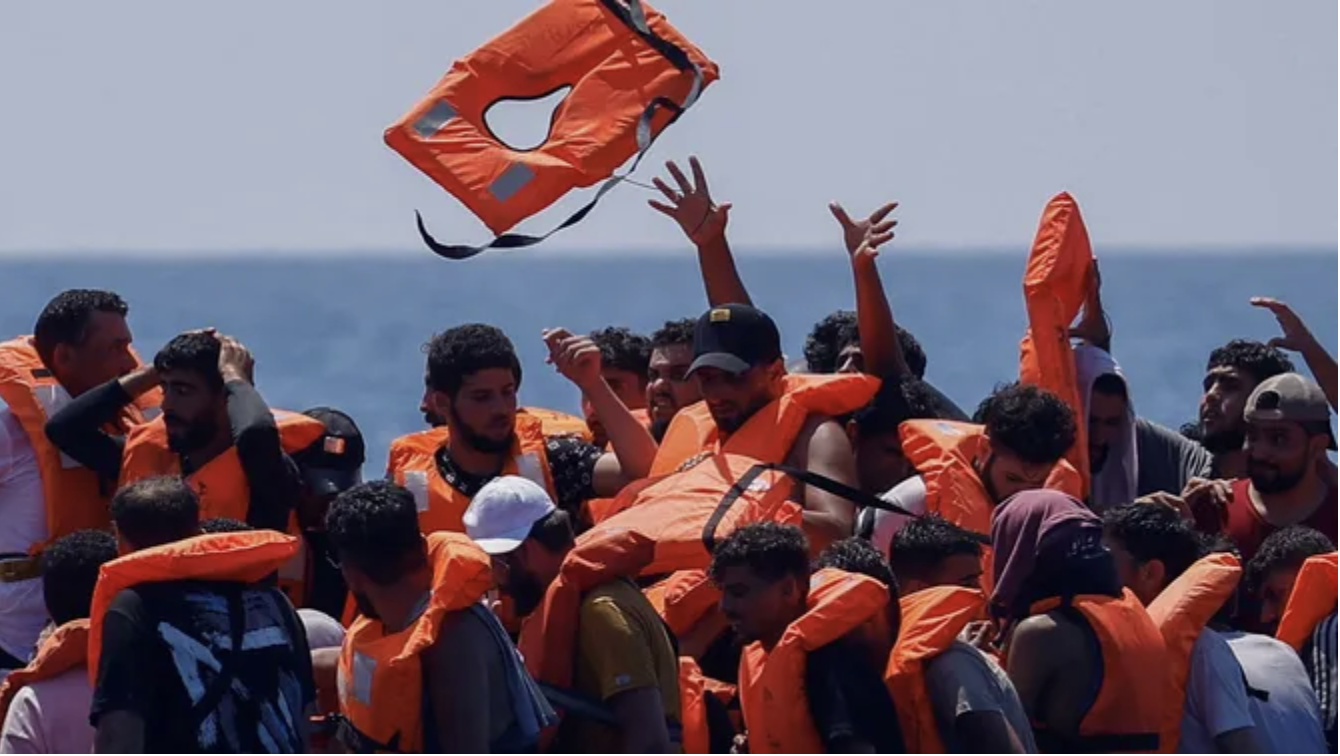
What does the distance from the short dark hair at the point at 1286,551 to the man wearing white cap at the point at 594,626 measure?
1.96 metres

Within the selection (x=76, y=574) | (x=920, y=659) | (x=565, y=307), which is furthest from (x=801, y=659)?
(x=565, y=307)

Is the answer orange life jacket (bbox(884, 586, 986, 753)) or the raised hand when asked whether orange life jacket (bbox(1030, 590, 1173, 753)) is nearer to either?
orange life jacket (bbox(884, 586, 986, 753))

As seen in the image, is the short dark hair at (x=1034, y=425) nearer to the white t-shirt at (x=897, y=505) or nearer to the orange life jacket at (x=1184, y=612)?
the white t-shirt at (x=897, y=505)

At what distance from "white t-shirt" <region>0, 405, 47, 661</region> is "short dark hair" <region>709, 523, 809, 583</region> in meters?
2.67

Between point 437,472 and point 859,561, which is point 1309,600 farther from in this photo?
point 437,472

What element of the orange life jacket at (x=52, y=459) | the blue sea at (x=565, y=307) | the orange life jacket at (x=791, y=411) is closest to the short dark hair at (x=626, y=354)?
the orange life jacket at (x=791, y=411)

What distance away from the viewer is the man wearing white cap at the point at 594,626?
8156 mm

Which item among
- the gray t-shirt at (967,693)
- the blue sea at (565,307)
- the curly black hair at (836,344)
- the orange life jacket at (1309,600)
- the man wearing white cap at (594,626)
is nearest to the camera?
the gray t-shirt at (967,693)

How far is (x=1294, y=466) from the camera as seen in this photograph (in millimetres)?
9789

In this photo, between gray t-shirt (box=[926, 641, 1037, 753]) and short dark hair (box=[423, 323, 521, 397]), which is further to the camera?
short dark hair (box=[423, 323, 521, 397])

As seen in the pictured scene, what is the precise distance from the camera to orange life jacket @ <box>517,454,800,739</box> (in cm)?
833

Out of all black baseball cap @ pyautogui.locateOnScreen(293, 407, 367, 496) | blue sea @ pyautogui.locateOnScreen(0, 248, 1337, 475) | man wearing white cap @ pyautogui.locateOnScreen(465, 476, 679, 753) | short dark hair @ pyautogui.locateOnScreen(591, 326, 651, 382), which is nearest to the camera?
man wearing white cap @ pyautogui.locateOnScreen(465, 476, 679, 753)

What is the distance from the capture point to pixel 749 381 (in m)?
9.93

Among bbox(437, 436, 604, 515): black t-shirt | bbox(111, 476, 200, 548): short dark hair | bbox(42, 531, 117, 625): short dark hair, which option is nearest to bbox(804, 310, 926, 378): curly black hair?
bbox(437, 436, 604, 515): black t-shirt
